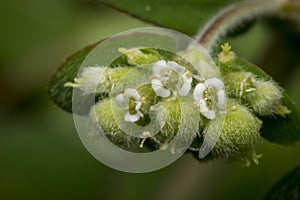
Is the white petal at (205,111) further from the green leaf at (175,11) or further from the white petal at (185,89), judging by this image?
the green leaf at (175,11)

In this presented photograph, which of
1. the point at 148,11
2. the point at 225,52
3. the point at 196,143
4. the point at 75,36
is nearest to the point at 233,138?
the point at 196,143

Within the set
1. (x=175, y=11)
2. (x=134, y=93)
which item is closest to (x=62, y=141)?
(x=175, y=11)

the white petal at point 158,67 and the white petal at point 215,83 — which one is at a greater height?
the white petal at point 215,83

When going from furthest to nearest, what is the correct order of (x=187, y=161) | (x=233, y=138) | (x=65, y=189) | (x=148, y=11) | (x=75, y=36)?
(x=75, y=36)
(x=65, y=189)
(x=187, y=161)
(x=148, y=11)
(x=233, y=138)

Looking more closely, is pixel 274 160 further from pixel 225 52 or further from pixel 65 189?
pixel 225 52

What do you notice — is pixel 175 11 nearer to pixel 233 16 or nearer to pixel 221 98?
pixel 233 16

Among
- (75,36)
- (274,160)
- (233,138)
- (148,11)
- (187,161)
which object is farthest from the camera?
(75,36)

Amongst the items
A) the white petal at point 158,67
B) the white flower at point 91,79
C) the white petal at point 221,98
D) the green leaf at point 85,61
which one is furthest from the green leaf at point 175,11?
the white petal at point 221,98
